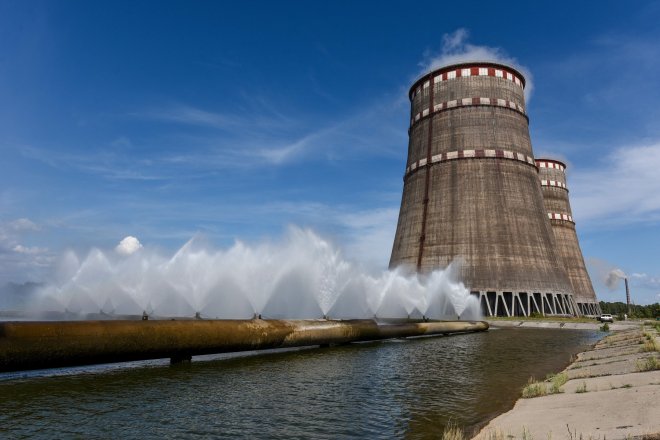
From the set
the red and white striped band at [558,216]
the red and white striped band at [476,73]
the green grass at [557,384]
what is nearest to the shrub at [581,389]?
the green grass at [557,384]

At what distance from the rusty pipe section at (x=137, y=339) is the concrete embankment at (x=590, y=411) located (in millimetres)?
9186

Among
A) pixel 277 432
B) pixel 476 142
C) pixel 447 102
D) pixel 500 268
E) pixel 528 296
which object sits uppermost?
pixel 447 102

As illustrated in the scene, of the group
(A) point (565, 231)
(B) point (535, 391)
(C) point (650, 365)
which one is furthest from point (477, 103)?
(B) point (535, 391)

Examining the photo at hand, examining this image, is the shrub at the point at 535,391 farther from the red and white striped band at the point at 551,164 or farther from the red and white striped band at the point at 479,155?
the red and white striped band at the point at 551,164

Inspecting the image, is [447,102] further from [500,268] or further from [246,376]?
[246,376]

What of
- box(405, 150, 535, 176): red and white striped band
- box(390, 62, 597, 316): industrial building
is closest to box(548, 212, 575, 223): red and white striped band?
box(390, 62, 597, 316): industrial building

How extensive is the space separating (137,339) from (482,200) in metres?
46.5

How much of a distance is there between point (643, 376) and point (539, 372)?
4310 mm

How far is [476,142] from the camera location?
53.8m

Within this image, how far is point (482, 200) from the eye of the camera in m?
51.8

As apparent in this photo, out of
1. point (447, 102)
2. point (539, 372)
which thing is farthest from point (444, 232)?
point (539, 372)

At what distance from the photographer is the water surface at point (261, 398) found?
6.91 meters

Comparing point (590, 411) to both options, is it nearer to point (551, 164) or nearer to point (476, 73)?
point (476, 73)

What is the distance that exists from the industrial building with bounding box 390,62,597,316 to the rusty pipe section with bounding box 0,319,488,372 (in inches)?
1395
